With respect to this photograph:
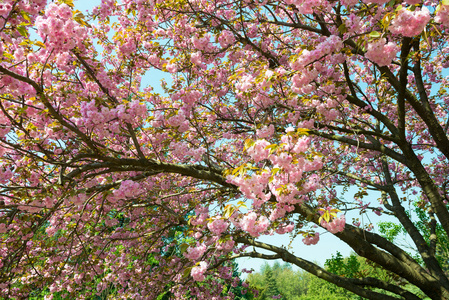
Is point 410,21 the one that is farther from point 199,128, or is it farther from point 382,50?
point 199,128

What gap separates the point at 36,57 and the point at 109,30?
358cm

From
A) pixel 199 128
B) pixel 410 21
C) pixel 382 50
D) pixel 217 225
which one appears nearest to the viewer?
pixel 410 21

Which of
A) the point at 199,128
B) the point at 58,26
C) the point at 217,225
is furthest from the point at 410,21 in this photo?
the point at 199,128

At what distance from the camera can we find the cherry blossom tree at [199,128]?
10.2ft

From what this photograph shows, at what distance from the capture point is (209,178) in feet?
16.9

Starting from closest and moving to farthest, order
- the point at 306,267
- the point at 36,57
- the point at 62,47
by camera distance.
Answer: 1. the point at 62,47
2. the point at 36,57
3. the point at 306,267

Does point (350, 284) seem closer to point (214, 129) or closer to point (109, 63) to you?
point (214, 129)

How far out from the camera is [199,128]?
581 cm

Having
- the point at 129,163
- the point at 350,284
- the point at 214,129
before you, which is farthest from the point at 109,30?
the point at 350,284

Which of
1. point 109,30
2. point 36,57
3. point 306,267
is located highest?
point 109,30

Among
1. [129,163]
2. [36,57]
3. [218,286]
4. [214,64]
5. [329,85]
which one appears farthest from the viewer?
[218,286]

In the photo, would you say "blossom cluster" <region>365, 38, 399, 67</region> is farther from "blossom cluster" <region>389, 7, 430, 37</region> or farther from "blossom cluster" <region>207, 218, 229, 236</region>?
"blossom cluster" <region>207, 218, 229, 236</region>

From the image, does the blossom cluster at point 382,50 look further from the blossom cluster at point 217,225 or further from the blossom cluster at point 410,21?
the blossom cluster at point 217,225

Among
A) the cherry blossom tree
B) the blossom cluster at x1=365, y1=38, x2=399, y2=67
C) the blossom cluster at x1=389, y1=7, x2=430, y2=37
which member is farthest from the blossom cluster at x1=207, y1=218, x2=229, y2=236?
the blossom cluster at x1=389, y1=7, x2=430, y2=37
